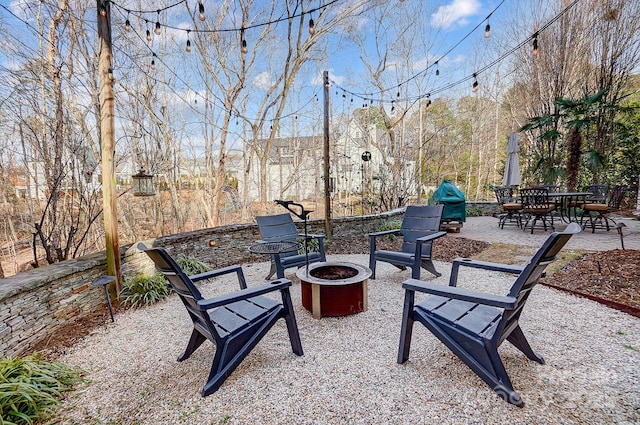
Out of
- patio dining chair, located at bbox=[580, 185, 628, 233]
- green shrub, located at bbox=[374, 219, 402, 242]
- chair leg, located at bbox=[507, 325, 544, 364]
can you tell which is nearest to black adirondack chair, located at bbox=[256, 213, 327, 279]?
chair leg, located at bbox=[507, 325, 544, 364]

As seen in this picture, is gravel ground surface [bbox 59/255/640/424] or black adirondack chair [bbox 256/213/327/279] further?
black adirondack chair [bbox 256/213/327/279]

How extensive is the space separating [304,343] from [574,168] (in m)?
7.98

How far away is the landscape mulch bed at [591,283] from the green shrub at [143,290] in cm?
18

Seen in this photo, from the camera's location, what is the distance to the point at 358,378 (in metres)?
1.85

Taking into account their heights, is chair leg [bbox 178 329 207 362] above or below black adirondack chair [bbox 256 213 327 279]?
below

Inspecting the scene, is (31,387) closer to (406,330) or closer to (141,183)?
(406,330)

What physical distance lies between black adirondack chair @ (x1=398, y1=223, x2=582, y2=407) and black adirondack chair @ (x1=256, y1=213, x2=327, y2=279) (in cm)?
180

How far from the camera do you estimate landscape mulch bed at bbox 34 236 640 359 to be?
2.49 meters

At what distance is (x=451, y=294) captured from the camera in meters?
1.73

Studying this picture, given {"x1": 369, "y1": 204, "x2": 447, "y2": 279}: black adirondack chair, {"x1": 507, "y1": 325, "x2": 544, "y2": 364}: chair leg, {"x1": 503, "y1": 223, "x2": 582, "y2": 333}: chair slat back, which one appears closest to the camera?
{"x1": 503, "y1": 223, "x2": 582, "y2": 333}: chair slat back

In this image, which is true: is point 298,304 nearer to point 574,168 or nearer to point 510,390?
point 510,390

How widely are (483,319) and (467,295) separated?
0.30 metres

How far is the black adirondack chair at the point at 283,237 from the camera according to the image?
3560 mm

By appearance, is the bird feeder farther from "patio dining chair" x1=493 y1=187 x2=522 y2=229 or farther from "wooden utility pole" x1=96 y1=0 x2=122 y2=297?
"patio dining chair" x1=493 y1=187 x2=522 y2=229
